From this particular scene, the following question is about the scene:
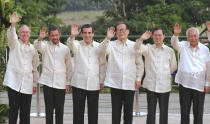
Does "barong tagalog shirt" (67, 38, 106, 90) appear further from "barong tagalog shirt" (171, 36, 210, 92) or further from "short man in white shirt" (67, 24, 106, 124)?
"barong tagalog shirt" (171, 36, 210, 92)

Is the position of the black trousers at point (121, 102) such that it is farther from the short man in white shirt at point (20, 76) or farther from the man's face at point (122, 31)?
the short man in white shirt at point (20, 76)

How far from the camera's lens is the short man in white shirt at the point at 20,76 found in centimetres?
794

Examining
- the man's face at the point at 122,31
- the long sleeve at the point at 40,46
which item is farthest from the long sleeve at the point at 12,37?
the man's face at the point at 122,31

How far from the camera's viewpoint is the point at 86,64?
26.4 ft

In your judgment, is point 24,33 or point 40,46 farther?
point 40,46

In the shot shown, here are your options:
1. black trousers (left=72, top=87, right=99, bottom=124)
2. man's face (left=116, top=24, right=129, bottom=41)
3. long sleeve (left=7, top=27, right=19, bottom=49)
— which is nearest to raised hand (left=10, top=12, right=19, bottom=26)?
long sleeve (left=7, top=27, right=19, bottom=49)

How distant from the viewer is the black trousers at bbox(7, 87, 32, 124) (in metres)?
7.98

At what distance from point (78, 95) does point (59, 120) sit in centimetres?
47

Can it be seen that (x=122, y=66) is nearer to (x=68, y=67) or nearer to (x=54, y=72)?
(x=68, y=67)

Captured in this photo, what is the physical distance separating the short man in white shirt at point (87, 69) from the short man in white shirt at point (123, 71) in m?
0.13

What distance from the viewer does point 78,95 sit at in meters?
8.11

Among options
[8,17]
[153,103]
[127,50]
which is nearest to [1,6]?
[8,17]

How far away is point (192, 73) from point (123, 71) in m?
0.96

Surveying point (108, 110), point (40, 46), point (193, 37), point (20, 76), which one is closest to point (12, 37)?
point (40, 46)
